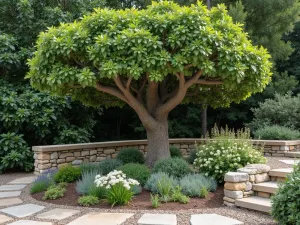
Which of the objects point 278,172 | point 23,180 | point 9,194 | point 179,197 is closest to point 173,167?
point 179,197

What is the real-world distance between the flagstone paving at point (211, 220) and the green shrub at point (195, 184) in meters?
0.71

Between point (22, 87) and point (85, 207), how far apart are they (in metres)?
5.02

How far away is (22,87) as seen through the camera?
7.97 m

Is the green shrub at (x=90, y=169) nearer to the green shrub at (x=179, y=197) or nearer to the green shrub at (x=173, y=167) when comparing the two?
the green shrub at (x=173, y=167)

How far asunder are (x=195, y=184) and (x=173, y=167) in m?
0.67

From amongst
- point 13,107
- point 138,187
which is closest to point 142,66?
point 138,187

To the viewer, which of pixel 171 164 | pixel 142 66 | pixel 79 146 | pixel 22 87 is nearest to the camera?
pixel 142 66

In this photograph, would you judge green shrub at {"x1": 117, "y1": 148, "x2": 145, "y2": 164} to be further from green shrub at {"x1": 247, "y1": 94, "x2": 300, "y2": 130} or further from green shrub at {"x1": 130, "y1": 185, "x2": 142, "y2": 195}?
green shrub at {"x1": 247, "y1": 94, "x2": 300, "y2": 130}

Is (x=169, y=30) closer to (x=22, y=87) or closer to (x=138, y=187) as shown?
(x=138, y=187)

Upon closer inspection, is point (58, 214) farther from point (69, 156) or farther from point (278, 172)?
point (69, 156)

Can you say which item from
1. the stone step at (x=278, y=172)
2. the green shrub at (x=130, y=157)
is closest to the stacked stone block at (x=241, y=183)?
the stone step at (x=278, y=172)

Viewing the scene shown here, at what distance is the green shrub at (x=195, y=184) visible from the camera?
446 centimetres

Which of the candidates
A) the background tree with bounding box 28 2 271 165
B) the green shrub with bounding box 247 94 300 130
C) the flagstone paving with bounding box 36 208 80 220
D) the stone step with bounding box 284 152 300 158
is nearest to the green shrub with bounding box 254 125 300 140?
the stone step with bounding box 284 152 300 158

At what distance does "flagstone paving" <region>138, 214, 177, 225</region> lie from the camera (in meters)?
3.45
